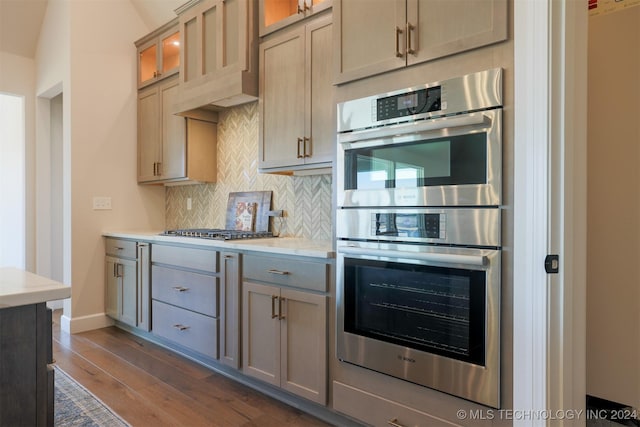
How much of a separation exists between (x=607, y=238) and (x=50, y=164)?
5.02m

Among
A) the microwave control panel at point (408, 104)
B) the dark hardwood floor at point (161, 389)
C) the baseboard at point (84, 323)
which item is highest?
the microwave control panel at point (408, 104)

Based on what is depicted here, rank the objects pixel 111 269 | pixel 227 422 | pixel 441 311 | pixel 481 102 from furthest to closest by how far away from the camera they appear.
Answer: pixel 111 269, pixel 227 422, pixel 441 311, pixel 481 102

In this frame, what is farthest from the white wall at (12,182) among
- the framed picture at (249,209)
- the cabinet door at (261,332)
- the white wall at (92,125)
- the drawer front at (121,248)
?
the cabinet door at (261,332)

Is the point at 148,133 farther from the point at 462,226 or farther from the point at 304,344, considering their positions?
the point at 462,226

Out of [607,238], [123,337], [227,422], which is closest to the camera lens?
[607,238]

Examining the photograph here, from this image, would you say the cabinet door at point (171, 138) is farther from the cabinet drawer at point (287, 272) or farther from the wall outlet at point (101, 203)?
the cabinet drawer at point (287, 272)

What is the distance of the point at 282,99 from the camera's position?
2.63 meters

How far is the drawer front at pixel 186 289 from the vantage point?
2.71 metres

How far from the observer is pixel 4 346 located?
1.12 meters

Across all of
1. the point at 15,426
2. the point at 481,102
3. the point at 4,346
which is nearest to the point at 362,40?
the point at 481,102

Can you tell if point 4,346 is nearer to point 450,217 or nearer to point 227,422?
point 227,422

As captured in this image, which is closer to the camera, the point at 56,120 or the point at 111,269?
the point at 111,269

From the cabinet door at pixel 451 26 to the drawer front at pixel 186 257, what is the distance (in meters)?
1.75

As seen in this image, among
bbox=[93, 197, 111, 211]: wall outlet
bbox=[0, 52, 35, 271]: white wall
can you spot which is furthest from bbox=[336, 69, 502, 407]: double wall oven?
bbox=[0, 52, 35, 271]: white wall
